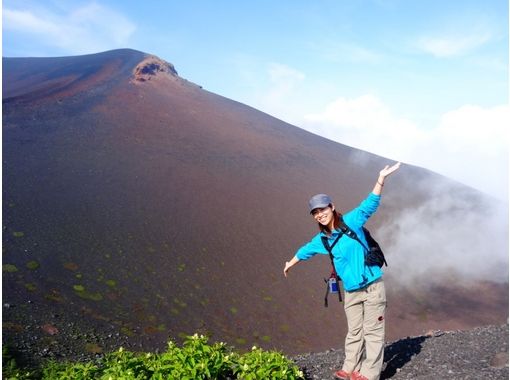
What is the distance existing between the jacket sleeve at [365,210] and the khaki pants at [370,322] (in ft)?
1.84

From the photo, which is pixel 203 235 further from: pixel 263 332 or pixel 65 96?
pixel 65 96

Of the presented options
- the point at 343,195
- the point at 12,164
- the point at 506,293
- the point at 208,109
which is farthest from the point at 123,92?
the point at 506,293

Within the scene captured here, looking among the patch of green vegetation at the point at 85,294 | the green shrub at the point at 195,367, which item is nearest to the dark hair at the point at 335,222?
the green shrub at the point at 195,367

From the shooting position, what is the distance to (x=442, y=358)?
4.69m

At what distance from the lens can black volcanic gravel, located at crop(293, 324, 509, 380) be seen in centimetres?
405

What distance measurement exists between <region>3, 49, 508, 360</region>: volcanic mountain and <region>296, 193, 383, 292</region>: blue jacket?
3.88 metres

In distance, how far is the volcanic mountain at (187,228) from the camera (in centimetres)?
726

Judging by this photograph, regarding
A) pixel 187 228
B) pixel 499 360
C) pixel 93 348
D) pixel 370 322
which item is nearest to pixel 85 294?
pixel 93 348

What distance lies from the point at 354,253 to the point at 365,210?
1.19 ft

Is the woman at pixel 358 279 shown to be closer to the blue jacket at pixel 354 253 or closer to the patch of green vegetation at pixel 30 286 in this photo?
the blue jacket at pixel 354 253

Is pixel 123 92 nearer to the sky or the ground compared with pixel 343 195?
nearer to the sky

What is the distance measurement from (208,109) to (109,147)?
7.92m

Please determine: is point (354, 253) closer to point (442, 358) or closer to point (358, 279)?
point (358, 279)

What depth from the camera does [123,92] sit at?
59.3ft
